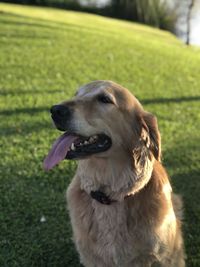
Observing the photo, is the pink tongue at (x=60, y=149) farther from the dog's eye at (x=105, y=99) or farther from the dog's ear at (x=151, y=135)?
the dog's ear at (x=151, y=135)

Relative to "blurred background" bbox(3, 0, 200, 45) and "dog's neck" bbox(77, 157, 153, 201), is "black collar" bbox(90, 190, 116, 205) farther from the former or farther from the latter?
"blurred background" bbox(3, 0, 200, 45)

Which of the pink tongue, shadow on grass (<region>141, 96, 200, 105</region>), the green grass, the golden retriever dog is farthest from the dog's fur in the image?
shadow on grass (<region>141, 96, 200, 105</region>)

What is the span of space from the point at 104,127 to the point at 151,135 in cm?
36

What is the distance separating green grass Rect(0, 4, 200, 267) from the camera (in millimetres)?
4363

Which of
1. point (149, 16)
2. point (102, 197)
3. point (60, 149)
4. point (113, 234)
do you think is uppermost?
point (60, 149)

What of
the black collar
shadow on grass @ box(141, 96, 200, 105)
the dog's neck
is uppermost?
the dog's neck

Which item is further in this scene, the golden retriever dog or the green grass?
the green grass

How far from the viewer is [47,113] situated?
720 centimetres

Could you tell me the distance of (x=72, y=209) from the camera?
11.4 feet

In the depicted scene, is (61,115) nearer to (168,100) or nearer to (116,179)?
(116,179)

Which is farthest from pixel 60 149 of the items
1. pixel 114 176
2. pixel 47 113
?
pixel 47 113

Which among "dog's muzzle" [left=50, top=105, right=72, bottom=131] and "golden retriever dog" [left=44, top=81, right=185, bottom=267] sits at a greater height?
"dog's muzzle" [left=50, top=105, right=72, bottom=131]

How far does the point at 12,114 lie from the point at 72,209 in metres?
3.78

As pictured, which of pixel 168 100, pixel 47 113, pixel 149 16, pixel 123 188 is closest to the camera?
pixel 123 188
